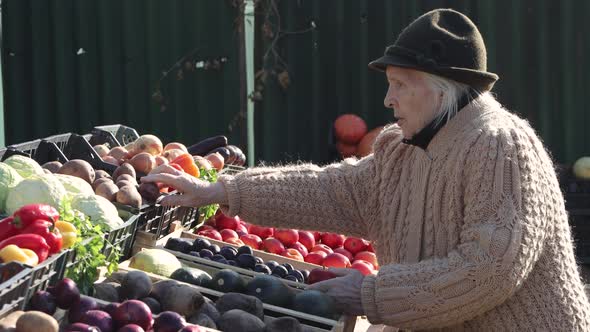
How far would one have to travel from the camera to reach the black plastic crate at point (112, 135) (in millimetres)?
5469

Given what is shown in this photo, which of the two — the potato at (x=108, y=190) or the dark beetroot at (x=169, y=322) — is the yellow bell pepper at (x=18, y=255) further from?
the potato at (x=108, y=190)

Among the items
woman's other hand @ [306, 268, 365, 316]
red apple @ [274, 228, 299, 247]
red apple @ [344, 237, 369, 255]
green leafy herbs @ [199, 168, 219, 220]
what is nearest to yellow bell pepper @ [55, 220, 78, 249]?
woman's other hand @ [306, 268, 365, 316]

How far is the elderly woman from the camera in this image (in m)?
2.95

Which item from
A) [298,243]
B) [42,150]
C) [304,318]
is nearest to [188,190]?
[304,318]

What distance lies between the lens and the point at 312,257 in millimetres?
4730

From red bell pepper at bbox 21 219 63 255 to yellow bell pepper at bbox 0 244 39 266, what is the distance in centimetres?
10

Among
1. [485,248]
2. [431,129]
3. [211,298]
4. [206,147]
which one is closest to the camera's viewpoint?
[485,248]

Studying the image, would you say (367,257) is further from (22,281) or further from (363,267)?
(22,281)

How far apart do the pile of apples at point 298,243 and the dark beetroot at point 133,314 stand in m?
1.76

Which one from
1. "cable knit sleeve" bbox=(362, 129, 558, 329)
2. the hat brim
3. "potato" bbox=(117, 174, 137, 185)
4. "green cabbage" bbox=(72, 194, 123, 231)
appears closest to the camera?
"cable knit sleeve" bbox=(362, 129, 558, 329)

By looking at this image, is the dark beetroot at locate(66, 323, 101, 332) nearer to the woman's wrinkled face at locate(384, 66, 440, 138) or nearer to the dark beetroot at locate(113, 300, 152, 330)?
the dark beetroot at locate(113, 300, 152, 330)

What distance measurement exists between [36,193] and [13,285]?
1000mm

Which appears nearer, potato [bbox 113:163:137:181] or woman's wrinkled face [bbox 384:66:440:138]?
woman's wrinkled face [bbox 384:66:440:138]

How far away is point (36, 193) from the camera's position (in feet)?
11.4
